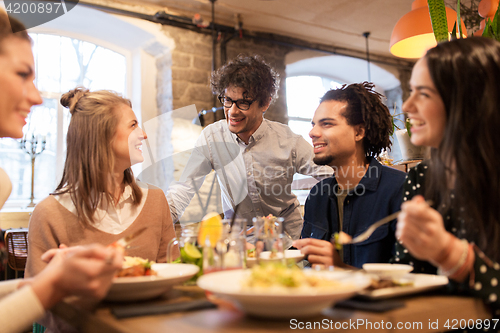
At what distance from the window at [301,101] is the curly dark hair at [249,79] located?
11.7ft

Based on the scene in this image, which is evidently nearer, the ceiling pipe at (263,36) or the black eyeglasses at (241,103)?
the black eyeglasses at (241,103)

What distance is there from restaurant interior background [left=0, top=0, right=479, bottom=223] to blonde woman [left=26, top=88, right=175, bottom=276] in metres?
→ 2.84

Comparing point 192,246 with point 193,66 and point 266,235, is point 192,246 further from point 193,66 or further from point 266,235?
point 193,66

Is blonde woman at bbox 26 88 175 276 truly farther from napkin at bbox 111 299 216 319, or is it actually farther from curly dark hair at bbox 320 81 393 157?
curly dark hair at bbox 320 81 393 157

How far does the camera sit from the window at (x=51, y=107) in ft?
14.7

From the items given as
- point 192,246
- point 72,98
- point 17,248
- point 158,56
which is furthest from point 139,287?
→ point 158,56

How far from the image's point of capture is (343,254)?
67.4 inches

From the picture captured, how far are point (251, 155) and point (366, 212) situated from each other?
124 cm

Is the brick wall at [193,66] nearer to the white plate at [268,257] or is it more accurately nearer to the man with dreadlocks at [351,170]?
the man with dreadlocks at [351,170]

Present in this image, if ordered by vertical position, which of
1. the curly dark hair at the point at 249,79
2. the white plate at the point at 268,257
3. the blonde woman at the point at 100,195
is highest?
the curly dark hair at the point at 249,79

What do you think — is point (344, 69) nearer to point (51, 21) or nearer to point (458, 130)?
point (51, 21)

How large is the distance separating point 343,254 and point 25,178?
403cm

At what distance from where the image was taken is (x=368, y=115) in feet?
6.40

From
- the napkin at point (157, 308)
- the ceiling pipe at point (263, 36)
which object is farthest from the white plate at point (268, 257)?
the ceiling pipe at point (263, 36)
